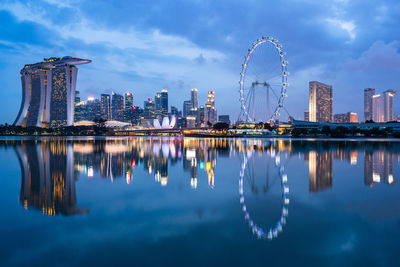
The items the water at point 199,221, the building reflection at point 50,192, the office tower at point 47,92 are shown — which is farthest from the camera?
the office tower at point 47,92

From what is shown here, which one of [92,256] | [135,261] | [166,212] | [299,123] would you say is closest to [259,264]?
[135,261]

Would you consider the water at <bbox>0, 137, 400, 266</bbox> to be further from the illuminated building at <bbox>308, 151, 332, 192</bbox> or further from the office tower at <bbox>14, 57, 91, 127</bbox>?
the office tower at <bbox>14, 57, 91, 127</bbox>

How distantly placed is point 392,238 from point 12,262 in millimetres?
8008

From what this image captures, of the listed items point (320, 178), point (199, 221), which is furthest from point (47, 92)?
point (199, 221)

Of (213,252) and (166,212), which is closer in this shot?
(213,252)

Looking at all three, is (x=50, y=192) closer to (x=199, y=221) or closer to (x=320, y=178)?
(x=199, y=221)

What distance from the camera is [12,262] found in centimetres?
527

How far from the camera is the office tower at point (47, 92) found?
150500mm

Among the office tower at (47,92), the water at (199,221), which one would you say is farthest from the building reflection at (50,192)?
the office tower at (47,92)

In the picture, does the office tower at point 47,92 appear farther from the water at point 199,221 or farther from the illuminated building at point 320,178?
the water at point 199,221

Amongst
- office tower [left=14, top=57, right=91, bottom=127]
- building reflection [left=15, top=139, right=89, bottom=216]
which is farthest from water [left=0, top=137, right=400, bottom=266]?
office tower [left=14, top=57, right=91, bottom=127]

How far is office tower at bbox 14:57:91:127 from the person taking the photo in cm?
15050

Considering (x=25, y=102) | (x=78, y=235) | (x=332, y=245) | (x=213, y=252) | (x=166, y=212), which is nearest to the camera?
(x=213, y=252)

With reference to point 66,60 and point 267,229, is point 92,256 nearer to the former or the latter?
point 267,229
